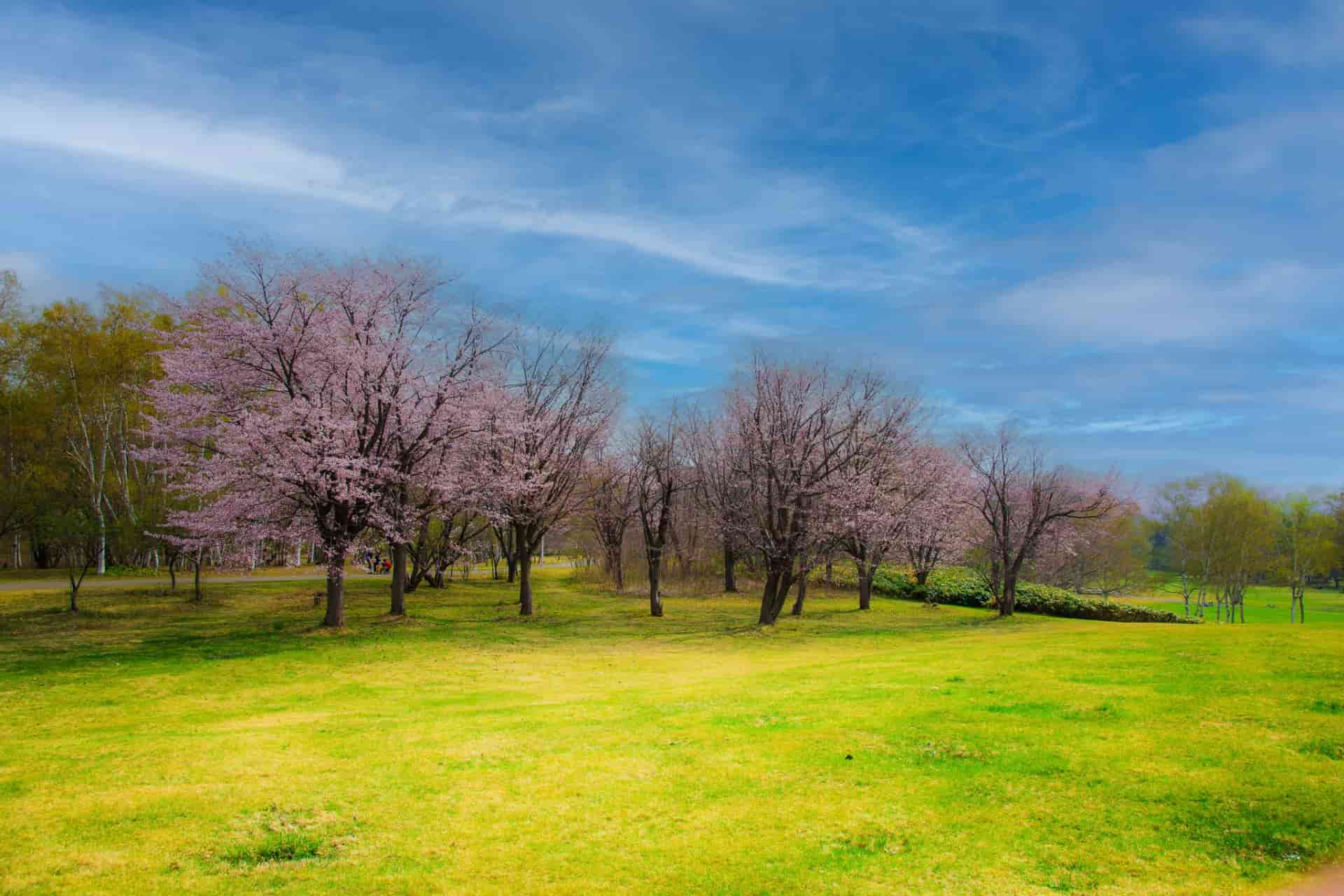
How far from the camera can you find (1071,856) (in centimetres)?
652

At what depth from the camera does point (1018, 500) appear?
34.2 m

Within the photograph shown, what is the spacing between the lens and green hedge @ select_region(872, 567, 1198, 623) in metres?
35.1

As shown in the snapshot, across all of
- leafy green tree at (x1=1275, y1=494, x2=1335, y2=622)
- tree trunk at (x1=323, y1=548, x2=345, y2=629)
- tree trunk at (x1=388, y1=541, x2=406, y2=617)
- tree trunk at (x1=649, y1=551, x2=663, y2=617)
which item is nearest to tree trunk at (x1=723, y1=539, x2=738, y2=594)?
tree trunk at (x1=649, y1=551, x2=663, y2=617)

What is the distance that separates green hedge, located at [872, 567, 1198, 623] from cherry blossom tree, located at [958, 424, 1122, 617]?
370 centimetres

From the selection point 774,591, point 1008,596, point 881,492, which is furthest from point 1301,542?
point 774,591

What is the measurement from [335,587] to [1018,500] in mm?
28663

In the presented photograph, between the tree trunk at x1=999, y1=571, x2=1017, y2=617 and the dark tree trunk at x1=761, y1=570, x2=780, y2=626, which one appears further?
the tree trunk at x1=999, y1=571, x2=1017, y2=617

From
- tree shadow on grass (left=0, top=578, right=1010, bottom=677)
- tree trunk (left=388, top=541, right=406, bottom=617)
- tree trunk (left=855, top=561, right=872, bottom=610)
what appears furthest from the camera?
tree trunk (left=855, top=561, right=872, bottom=610)

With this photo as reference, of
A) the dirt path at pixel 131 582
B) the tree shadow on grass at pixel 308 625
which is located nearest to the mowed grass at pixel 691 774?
the tree shadow on grass at pixel 308 625

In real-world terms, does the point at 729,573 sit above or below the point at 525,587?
below

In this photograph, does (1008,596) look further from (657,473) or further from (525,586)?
(525,586)

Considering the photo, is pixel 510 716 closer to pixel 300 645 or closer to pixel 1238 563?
pixel 300 645

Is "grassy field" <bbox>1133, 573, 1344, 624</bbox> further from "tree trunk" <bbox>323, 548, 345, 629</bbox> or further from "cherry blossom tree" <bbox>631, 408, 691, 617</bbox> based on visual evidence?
"tree trunk" <bbox>323, 548, 345, 629</bbox>

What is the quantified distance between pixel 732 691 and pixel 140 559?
45128mm
